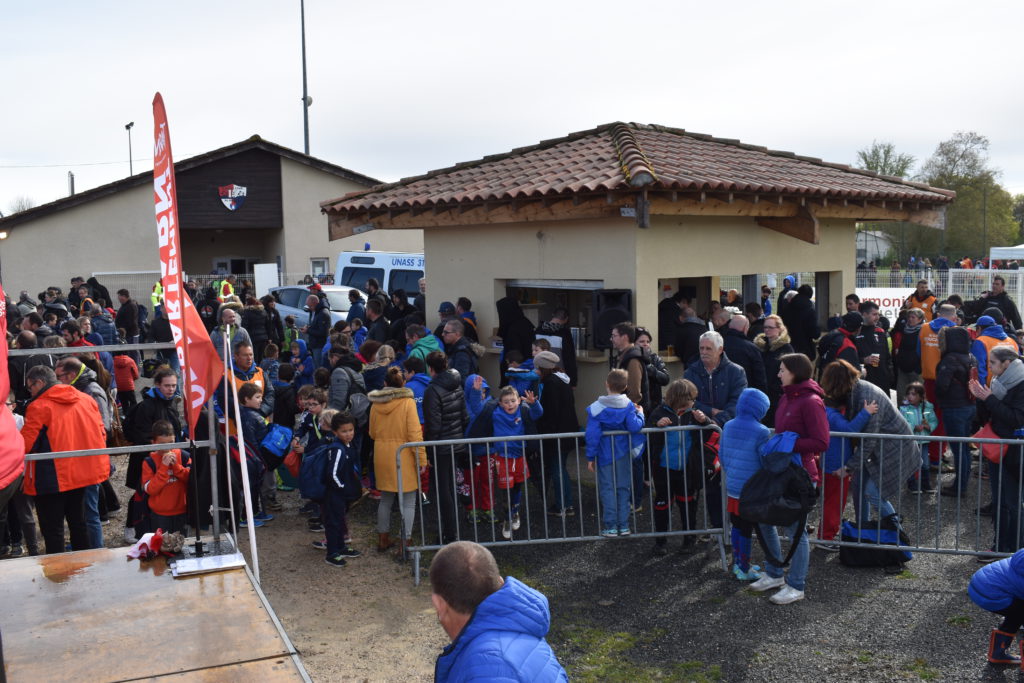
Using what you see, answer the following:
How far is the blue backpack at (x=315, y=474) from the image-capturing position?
277 inches

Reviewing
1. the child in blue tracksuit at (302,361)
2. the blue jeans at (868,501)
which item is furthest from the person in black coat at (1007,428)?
the child in blue tracksuit at (302,361)

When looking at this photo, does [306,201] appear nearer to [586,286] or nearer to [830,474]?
[586,286]

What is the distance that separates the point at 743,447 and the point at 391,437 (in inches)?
117

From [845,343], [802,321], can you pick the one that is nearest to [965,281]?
[802,321]

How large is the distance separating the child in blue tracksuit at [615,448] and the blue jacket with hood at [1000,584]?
8.74ft

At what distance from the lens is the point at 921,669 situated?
206 inches

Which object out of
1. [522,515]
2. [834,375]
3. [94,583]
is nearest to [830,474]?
[834,375]

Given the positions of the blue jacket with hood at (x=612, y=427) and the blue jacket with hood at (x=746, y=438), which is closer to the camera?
the blue jacket with hood at (x=746, y=438)

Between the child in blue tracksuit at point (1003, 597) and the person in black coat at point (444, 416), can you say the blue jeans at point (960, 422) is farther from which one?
the person in black coat at point (444, 416)

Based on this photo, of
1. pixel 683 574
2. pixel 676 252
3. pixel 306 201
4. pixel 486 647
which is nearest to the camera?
pixel 486 647

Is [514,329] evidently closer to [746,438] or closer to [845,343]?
[845,343]

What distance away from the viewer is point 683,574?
6.82 m

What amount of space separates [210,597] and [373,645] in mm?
1990

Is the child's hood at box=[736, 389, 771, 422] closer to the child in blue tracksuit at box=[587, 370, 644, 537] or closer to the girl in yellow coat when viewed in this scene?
the child in blue tracksuit at box=[587, 370, 644, 537]
